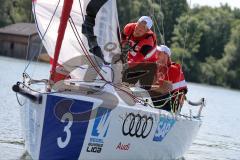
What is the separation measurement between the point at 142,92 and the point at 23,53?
5223 centimetres

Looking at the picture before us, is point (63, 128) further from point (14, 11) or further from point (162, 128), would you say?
point (14, 11)

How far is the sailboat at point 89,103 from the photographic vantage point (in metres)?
8.43

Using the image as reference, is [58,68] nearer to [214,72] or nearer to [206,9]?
[214,72]

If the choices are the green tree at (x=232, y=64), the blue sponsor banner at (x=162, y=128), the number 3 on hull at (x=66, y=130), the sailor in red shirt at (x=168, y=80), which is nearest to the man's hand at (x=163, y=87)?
the sailor in red shirt at (x=168, y=80)

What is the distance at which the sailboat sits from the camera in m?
8.43

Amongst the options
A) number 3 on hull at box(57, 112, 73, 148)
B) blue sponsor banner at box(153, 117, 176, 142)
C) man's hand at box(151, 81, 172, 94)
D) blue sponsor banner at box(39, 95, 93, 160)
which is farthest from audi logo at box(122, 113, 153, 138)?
man's hand at box(151, 81, 172, 94)

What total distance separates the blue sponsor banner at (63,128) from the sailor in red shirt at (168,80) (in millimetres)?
2398

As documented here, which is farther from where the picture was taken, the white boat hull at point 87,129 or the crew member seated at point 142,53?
the crew member seated at point 142,53

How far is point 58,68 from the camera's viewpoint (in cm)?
1002

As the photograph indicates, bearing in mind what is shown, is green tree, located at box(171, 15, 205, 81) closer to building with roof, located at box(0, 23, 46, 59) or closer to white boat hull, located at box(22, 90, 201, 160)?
building with roof, located at box(0, 23, 46, 59)

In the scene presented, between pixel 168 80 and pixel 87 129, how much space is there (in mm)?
3196

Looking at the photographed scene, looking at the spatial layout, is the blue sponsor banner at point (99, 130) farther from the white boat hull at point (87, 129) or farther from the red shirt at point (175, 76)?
the red shirt at point (175, 76)

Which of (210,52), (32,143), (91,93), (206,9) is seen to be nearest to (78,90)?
(91,93)

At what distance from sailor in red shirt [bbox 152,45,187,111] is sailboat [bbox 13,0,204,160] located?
492 millimetres
